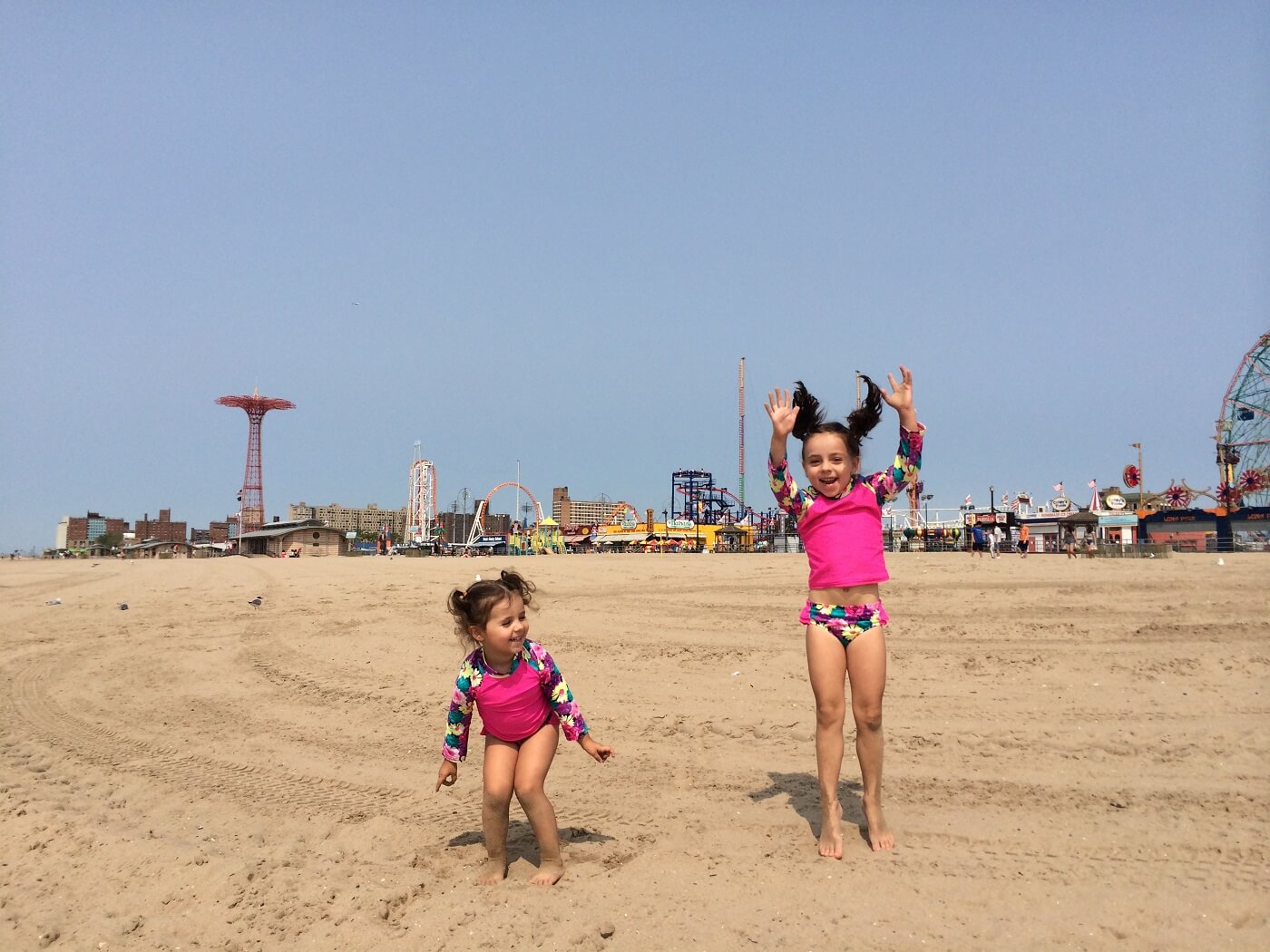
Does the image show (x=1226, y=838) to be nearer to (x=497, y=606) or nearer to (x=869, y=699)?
(x=869, y=699)

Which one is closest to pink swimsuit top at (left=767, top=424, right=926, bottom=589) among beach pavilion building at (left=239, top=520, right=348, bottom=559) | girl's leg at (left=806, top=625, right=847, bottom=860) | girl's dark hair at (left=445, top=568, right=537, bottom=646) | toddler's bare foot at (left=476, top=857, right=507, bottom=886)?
girl's leg at (left=806, top=625, right=847, bottom=860)

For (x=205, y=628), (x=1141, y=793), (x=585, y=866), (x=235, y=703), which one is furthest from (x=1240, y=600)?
(x=205, y=628)

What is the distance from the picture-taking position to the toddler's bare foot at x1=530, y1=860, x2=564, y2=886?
3.09m

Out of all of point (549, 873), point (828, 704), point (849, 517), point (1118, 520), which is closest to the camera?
point (549, 873)

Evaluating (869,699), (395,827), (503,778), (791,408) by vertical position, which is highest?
(791,408)

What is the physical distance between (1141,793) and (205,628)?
394 inches

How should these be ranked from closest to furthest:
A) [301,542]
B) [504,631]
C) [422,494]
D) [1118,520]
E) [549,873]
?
[549,873], [504,631], [1118,520], [301,542], [422,494]

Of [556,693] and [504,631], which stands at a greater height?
[504,631]

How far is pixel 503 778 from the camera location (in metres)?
3.25

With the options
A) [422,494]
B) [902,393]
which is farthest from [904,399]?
[422,494]

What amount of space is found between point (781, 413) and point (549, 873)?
221 cm

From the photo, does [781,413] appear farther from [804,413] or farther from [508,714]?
[508,714]

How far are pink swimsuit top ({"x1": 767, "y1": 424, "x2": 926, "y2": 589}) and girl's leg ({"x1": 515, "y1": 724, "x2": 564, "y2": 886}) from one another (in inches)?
54.8

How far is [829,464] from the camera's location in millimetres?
3539
